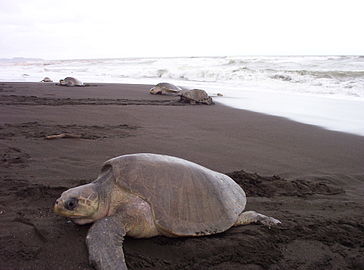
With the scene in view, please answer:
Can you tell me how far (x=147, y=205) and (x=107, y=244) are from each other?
388 mm

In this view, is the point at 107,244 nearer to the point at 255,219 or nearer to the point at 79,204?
the point at 79,204

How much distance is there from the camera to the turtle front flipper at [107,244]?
183cm

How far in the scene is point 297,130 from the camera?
5.93m

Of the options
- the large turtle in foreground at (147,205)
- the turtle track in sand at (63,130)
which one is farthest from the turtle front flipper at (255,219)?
the turtle track in sand at (63,130)

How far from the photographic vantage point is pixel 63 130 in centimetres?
516

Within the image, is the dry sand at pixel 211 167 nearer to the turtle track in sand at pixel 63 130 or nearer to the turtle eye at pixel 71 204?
the turtle track in sand at pixel 63 130

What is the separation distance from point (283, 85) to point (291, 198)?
1208cm

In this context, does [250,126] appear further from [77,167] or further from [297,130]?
[77,167]

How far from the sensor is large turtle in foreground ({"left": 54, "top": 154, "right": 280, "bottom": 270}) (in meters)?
2.09

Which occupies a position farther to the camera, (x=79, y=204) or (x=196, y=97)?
(x=196, y=97)

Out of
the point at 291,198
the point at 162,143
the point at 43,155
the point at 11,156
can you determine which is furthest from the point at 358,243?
the point at 11,156

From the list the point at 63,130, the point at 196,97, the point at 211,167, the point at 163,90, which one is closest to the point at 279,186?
the point at 211,167

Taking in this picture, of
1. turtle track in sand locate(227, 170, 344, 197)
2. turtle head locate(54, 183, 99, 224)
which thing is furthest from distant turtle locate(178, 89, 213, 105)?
turtle head locate(54, 183, 99, 224)

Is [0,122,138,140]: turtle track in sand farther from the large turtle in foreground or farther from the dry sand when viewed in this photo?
the large turtle in foreground
